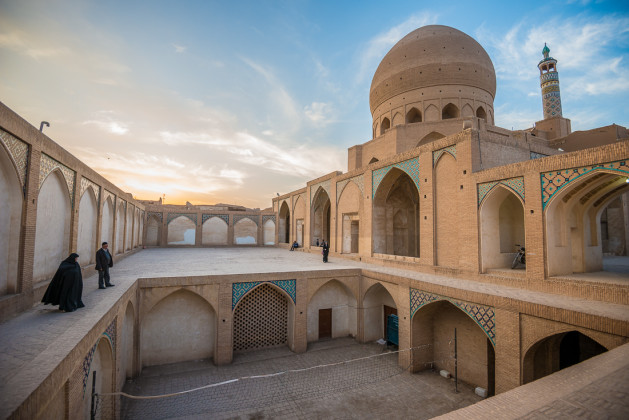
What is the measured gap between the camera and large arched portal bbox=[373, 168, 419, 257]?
11359 millimetres

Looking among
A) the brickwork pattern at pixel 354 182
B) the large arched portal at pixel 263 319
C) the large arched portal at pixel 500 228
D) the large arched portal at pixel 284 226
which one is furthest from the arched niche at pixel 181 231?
the large arched portal at pixel 500 228

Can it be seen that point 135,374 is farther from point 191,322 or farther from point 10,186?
point 10,186

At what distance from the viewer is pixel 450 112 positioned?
14.7m

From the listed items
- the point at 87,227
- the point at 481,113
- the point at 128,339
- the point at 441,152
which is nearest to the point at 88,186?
the point at 87,227

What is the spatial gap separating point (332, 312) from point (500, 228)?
5.06 m

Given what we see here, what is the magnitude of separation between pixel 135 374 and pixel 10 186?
178 inches

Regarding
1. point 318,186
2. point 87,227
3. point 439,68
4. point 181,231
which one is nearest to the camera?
point 87,227

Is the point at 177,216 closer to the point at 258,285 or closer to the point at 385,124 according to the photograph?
the point at 385,124

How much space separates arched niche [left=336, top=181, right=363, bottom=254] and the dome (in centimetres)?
536

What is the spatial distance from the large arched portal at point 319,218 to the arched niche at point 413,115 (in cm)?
529

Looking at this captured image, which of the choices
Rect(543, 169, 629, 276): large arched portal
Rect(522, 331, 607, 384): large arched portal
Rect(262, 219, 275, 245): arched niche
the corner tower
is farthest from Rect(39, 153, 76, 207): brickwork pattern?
the corner tower

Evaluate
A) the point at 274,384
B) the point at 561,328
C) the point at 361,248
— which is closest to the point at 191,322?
the point at 274,384

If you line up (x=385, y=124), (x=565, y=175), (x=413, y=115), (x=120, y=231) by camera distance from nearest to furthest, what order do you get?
(x=565, y=175) → (x=120, y=231) → (x=413, y=115) → (x=385, y=124)

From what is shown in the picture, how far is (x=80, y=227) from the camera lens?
7.10 metres
